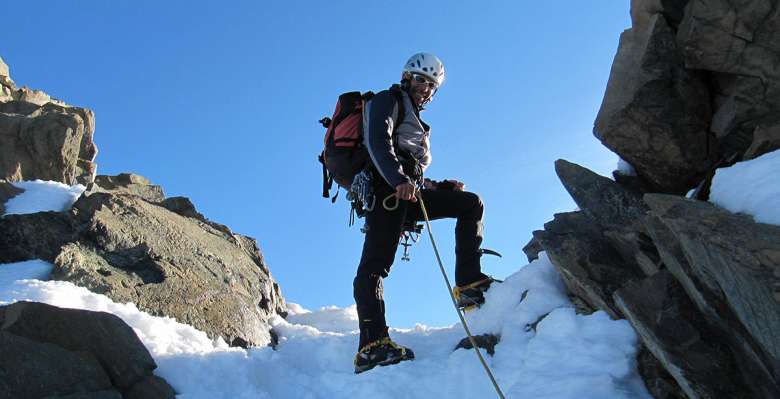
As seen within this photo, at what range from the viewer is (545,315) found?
8.63 meters

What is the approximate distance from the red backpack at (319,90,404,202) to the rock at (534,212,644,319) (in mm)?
2714

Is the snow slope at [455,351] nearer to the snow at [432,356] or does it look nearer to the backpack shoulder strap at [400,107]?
the snow at [432,356]

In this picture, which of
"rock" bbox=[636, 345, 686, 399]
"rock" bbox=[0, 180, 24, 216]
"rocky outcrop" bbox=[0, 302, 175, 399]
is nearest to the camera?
"rocky outcrop" bbox=[0, 302, 175, 399]

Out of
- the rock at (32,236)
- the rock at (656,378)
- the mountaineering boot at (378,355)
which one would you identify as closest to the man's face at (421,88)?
the mountaineering boot at (378,355)

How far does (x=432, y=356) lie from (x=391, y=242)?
165 centimetres

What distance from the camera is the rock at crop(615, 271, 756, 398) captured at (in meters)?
6.06

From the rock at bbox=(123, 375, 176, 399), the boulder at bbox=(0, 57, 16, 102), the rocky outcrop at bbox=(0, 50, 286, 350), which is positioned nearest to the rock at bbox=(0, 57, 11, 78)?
the boulder at bbox=(0, 57, 16, 102)

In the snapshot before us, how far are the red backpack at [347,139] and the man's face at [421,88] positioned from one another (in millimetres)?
465

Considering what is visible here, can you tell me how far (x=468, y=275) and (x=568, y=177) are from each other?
6.99 feet

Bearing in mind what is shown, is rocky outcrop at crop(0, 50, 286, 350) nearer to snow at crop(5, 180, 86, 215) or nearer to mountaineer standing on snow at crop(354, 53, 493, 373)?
snow at crop(5, 180, 86, 215)

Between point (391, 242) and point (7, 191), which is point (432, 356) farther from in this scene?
point (7, 191)

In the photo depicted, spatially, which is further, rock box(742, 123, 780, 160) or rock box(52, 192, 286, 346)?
rock box(52, 192, 286, 346)

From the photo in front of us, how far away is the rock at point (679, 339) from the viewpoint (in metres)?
6.06

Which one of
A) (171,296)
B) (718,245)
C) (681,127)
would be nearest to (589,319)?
(718,245)
